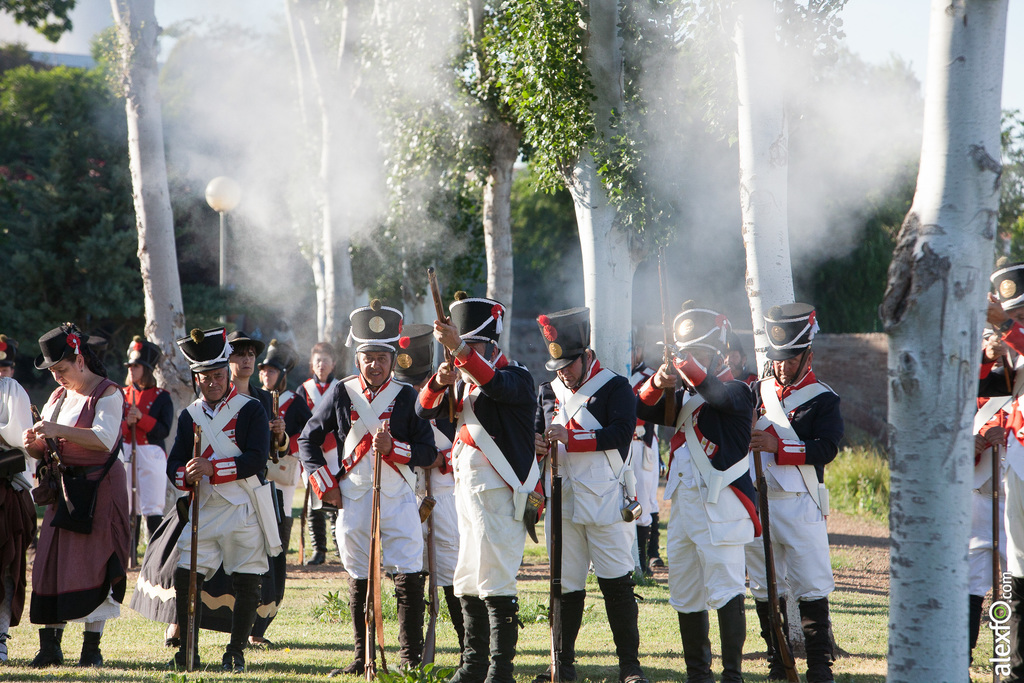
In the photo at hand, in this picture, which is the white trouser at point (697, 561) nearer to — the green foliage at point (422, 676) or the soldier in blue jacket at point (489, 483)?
the soldier in blue jacket at point (489, 483)

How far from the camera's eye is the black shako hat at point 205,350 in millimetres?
5848

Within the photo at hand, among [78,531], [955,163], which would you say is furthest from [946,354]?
[78,531]

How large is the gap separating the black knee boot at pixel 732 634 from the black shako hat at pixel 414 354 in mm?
2242

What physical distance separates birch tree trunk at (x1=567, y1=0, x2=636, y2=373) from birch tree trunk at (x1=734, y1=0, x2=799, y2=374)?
1870 millimetres

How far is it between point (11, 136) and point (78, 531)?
19034 mm

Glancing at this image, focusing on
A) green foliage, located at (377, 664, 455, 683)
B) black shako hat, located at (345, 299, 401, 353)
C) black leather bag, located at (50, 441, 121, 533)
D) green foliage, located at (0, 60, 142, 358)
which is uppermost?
green foliage, located at (0, 60, 142, 358)

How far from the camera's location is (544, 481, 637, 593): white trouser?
5324mm

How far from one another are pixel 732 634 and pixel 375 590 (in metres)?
1.86

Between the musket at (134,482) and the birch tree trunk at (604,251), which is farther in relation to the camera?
the musket at (134,482)

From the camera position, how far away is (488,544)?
4.88m

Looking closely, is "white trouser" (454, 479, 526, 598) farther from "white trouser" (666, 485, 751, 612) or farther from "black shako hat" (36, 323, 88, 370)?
"black shako hat" (36, 323, 88, 370)

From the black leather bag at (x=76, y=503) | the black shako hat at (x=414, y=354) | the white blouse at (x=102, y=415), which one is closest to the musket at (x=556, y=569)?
the black shako hat at (x=414, y=354)

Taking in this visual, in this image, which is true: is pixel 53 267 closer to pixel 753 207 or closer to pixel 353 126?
pixel 353 126

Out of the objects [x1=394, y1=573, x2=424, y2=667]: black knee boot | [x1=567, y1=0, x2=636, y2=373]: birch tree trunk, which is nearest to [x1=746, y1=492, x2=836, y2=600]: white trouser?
[x1=394, y1=573, x2=424, y2=667]: black knee boot
